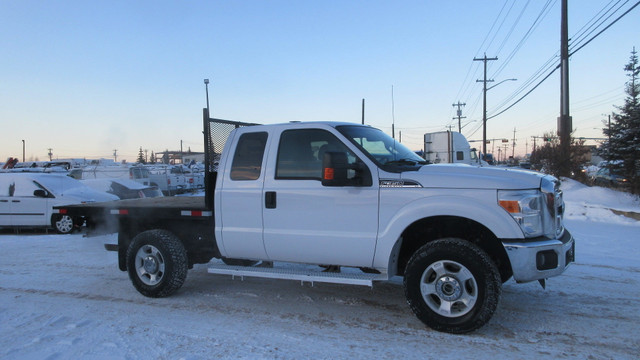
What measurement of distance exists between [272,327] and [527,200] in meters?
2.61

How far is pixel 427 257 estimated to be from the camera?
4.11 metres

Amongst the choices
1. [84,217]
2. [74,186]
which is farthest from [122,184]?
[84,217]

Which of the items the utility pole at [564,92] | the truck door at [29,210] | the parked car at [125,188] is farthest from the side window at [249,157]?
the utility pole at [564,92]

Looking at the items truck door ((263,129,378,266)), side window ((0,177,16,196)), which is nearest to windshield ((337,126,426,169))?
truck door ((263,129,378,266))

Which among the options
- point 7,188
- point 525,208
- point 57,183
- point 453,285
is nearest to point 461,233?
point 453,285

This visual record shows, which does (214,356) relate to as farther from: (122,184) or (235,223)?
(122,184)

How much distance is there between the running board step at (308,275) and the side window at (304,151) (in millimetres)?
982

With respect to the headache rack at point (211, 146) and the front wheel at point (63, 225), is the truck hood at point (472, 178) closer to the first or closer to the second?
the headache rack at point (211, 146)

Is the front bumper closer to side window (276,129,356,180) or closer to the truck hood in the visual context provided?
the truck hood

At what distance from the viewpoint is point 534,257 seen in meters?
3.83

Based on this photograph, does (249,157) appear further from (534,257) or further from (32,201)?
(32,201)

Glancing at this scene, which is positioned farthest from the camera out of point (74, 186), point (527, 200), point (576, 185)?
point (576, 185)

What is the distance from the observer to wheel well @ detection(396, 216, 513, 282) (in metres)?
4.28

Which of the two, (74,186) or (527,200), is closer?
(527,200)
